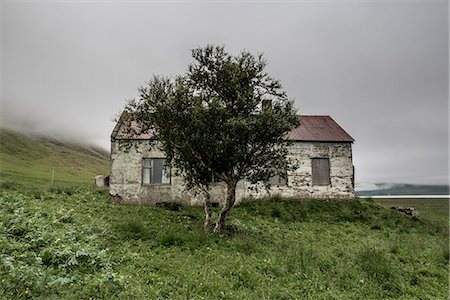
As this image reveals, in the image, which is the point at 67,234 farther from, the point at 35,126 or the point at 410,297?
the point at 35,126

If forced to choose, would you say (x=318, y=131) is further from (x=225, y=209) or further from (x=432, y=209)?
(x=432, y=209)

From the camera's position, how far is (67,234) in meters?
13.0

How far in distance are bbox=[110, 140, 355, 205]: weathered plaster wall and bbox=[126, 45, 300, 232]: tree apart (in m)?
6.19

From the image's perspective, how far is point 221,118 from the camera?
16375 millimetres

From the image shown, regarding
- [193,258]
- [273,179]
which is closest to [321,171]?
[273,179]

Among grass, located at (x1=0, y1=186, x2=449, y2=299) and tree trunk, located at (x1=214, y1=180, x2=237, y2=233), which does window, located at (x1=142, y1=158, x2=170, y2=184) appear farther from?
tree trunk, located at (x1=214, y1=180, x2=237, y2=233)

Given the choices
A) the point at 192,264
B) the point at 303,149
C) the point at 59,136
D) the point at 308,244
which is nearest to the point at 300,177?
the point at 303,149

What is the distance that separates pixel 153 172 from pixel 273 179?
9.71 m

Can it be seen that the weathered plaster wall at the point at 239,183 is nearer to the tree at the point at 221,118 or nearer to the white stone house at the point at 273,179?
the white stone house at the point at 273,179

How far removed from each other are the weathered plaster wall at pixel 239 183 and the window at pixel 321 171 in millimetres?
336

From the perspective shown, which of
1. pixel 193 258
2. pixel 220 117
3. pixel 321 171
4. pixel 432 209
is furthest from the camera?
pixel 432 209

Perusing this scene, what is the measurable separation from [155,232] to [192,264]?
3.80m

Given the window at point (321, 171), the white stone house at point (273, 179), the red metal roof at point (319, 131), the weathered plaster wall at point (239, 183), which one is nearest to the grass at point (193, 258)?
the weathered plaster wall at point (239, 183)

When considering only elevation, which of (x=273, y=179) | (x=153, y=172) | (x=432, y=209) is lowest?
(x=432, y=209)
